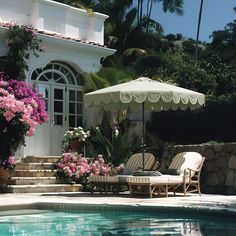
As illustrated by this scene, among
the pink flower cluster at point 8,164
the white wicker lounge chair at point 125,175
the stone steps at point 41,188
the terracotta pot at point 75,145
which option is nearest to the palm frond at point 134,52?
the terracotta pot at point 75,145

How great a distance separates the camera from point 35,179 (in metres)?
14.4

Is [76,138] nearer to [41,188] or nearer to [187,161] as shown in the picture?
[41,188]

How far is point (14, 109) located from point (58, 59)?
13.4 feet

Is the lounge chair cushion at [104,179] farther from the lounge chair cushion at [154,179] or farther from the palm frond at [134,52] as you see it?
the palm frond at [134,52]

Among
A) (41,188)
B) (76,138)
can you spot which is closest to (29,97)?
(76,138)

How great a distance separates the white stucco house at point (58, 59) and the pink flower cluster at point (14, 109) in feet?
7.14

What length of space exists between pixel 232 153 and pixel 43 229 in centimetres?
676

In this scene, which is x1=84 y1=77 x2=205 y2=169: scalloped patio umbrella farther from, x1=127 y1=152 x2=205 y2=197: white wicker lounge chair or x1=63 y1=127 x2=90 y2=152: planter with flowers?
x1=63 y1=127 x2=90 y2=152: planter with flowers

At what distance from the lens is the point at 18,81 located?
15.5 meters

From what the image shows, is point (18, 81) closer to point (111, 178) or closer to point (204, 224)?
point (111, 178)

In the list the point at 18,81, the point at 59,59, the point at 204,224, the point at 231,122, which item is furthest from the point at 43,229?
the point at 231,122

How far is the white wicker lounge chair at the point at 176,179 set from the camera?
479 inches

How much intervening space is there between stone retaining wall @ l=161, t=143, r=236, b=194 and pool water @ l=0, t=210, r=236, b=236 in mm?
4451

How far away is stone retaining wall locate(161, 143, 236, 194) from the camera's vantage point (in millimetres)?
13727
